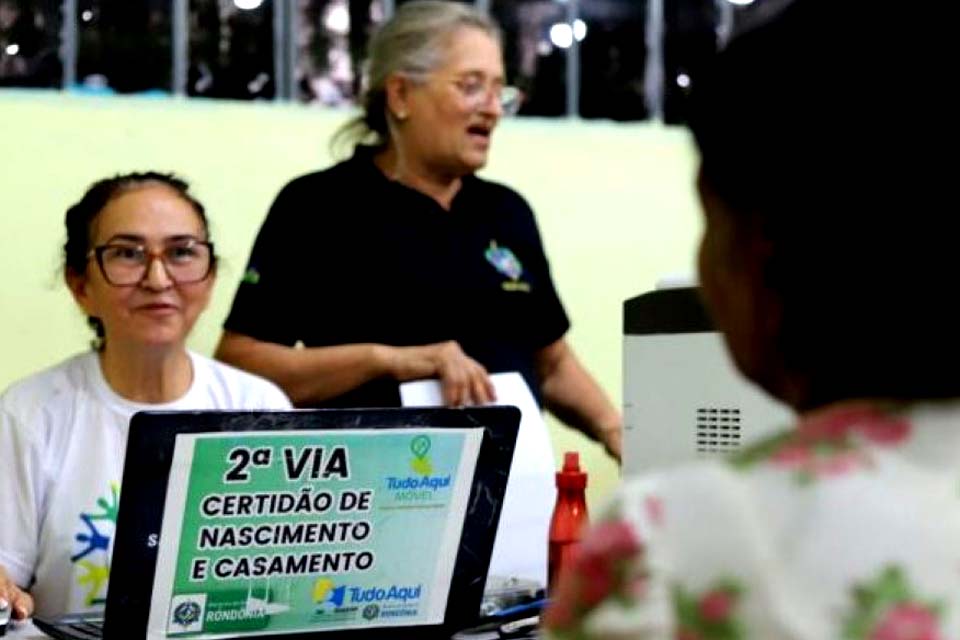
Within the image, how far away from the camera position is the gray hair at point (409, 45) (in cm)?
339

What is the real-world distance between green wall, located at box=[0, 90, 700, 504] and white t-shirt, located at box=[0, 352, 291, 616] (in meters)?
0.68

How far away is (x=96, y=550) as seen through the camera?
2.47 metres

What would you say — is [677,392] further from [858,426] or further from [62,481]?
[858,426]

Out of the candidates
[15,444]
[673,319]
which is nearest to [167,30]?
[15,444]

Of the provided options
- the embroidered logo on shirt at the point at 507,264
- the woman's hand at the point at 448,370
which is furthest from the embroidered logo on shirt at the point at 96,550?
the embroidered logo on shirt at the point at 507,264

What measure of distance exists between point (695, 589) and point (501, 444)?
1128mm

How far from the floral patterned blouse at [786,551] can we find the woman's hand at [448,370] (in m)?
2.05

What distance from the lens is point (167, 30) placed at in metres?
3.80

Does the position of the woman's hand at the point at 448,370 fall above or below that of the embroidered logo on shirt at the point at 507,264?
below

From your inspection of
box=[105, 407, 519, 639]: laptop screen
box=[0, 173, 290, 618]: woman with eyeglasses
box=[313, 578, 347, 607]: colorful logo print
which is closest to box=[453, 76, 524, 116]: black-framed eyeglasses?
box=[0, 173, 290, 618]: woman with eyeglasses

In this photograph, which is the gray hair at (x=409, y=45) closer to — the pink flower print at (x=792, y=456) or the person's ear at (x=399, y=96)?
the person's ear at (x=399, y=96)

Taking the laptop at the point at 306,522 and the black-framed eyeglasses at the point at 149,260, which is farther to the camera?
the black-framed eyeglasses at the point at 149,260

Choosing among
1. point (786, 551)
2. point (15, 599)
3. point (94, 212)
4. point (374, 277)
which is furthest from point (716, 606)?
point (374, 277)

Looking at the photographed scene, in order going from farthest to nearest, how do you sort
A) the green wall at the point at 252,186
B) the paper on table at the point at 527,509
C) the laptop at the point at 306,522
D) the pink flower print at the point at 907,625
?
the green wall at the point at 252,186, the paper on table at the point at 527,509, the laptop at the point at 306,522, the pink flower print at the point at 907,625
